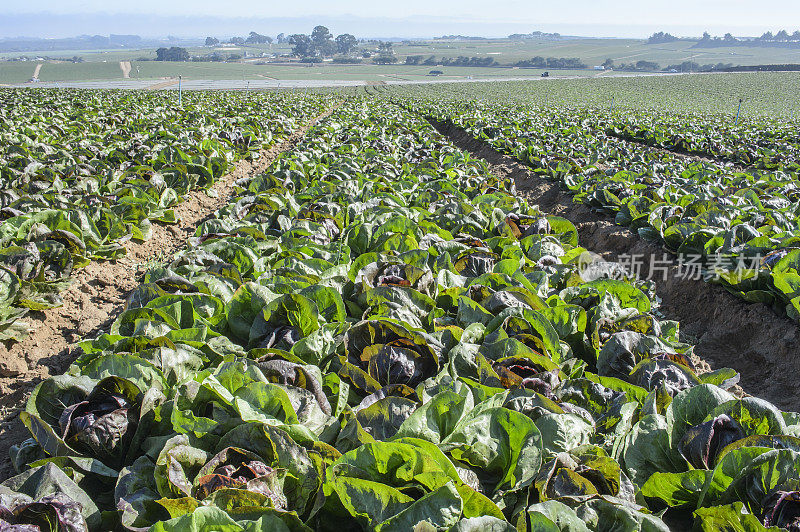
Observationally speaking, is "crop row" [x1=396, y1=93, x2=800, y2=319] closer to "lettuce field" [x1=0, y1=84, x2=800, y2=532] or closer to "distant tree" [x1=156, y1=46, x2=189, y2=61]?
"lettuce field" [x1=0, y1=84, x2=800, y2=532]

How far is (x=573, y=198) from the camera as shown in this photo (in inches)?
409

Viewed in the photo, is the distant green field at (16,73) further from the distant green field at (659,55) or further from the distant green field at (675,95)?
the distant green field at (659,55)

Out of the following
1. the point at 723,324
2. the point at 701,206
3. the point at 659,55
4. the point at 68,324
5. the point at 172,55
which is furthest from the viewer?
the point at 659,55

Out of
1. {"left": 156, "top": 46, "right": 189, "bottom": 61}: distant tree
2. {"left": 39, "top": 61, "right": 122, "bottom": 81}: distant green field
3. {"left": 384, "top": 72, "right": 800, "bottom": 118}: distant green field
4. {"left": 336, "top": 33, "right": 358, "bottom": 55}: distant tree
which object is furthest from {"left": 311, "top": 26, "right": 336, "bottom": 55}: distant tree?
{"left": 384, "top": 72, "right": 800, "bottom": 118}: distant green field

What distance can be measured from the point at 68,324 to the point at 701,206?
790 centimetres

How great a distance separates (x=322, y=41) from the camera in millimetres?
167125

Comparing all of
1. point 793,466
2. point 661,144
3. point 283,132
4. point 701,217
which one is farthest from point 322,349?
point 661,144

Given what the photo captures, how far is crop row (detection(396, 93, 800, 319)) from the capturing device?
219 inches

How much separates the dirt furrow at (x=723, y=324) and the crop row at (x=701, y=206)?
0.18m

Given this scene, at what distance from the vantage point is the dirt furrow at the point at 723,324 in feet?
16.6

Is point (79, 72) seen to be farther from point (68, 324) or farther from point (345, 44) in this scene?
point (345, 44)

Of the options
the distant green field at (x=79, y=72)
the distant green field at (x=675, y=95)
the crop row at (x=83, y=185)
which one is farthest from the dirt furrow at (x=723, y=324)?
the distant green field at (x=79, y=72)

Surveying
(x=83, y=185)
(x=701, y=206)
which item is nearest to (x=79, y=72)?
(x=83, y=185)

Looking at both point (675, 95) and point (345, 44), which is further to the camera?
point (345, 44)
